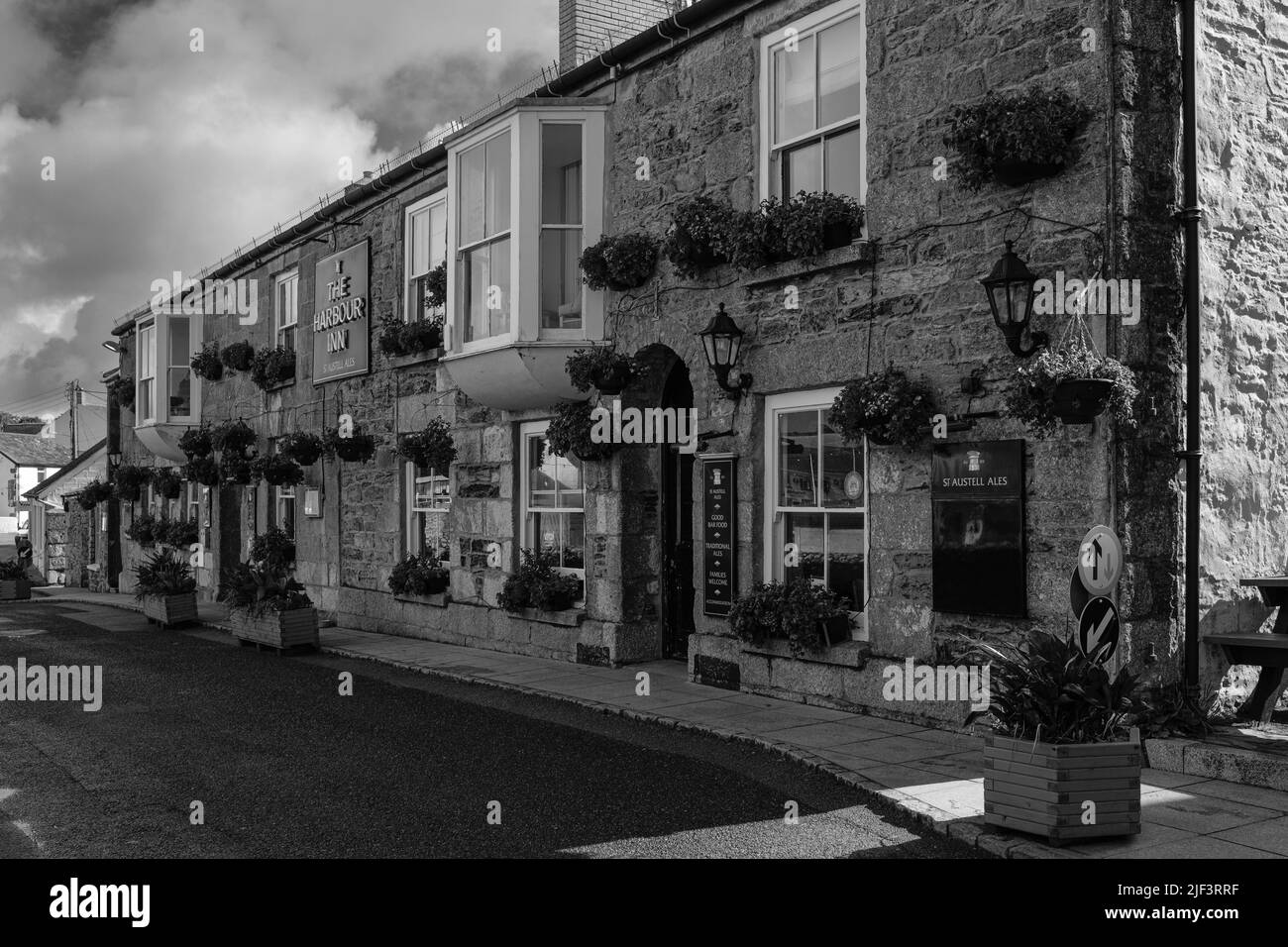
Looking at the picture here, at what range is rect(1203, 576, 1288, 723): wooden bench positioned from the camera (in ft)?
24.6

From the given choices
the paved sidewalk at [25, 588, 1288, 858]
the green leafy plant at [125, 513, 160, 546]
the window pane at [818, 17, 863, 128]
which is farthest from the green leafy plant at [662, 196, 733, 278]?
the green leafy plant at [125, 513, 160, 546]

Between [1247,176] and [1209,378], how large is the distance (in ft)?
4.92

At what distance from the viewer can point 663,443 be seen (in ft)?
40.7

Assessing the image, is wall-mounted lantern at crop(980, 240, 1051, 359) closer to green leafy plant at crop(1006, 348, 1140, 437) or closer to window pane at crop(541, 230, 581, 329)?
green leafy plant at crop(1006, 348, 1140, 437)

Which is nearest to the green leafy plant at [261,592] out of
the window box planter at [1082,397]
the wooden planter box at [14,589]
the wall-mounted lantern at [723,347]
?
the wall-mounted lantern at [723,347]

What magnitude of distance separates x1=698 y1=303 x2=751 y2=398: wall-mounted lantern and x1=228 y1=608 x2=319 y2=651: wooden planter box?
6487mm

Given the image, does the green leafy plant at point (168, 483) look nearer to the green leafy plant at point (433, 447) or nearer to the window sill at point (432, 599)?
the window sill at point (432, 599)

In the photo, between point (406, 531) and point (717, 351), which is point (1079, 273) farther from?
point (406, 531)

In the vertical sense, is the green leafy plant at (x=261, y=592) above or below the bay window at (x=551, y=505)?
below

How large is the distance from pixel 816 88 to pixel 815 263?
1.54 m

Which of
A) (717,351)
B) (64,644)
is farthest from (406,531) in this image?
(717,351)

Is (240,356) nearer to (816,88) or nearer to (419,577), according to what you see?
(419,577)

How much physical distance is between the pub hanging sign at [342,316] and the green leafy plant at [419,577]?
3065 millimetres

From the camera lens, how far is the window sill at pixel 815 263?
932 cm
